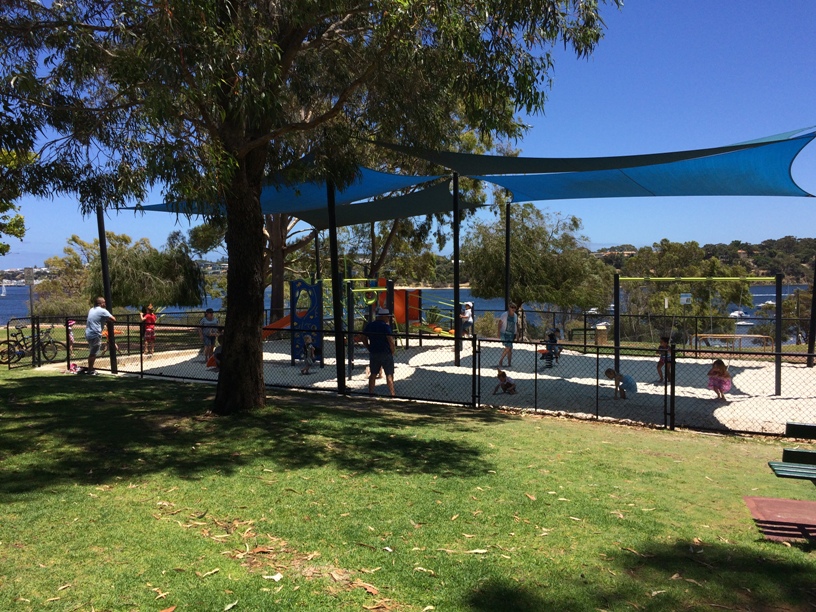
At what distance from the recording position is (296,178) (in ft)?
34.5

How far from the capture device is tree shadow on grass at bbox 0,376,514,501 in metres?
6.08

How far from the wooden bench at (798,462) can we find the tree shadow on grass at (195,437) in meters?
2.53

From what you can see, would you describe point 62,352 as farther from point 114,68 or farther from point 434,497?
point 434,497

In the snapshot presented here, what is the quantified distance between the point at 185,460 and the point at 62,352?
1157 cm

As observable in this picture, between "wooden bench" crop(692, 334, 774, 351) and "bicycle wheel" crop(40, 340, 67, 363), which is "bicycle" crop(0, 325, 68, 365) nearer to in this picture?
"bicycle wheel" crop(40, 340, 67, 363)

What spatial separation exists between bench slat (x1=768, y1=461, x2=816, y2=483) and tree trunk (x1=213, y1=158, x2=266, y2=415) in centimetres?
596

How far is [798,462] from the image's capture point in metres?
5.35

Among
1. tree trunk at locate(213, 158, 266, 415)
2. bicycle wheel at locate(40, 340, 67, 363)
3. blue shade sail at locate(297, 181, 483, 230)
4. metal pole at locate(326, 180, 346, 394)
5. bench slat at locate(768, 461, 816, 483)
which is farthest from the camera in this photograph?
blue shade sail at locate(297, 181, 483, 230)

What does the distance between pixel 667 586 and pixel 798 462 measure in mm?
2302

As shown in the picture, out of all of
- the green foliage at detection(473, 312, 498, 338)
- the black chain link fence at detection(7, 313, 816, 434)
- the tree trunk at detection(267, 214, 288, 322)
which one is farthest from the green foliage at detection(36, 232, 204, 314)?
the green foliage at detection(473, 312, 498, 338)

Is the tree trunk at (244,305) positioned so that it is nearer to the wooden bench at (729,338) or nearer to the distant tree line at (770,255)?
the wooden bench at (729,338)

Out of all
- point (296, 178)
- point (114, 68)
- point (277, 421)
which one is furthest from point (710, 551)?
point (296, 178)

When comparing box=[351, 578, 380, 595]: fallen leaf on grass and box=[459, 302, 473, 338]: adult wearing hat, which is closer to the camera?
box=[351, 578, 380, 595]: fallen leaf on grass

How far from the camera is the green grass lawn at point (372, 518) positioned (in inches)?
144
